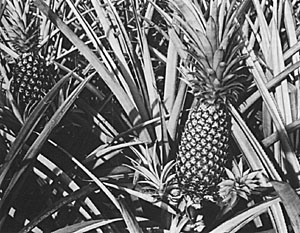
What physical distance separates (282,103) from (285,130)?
0.10 metres

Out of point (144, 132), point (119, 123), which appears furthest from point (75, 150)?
point (144, 132)

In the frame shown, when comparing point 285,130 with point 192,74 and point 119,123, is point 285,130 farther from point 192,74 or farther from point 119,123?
point 119,123

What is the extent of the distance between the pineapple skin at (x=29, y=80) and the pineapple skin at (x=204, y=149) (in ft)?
1.49

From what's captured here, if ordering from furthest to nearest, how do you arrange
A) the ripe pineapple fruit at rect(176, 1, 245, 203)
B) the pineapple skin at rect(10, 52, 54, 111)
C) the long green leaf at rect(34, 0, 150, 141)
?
the pineapple skin at rect(10, 52, 54, 111), the long green leaf at rect(34, 0, 150, 141), the ripe pineapple fruit at rect(176, 1, 245, 203)

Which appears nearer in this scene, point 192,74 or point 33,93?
point 192,74

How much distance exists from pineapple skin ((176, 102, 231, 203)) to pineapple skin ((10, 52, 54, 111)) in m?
0.45

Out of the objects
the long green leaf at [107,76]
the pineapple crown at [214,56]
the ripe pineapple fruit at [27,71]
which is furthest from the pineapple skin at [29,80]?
the pineapple crown at [214,56]

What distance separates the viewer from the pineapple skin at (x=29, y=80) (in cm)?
123

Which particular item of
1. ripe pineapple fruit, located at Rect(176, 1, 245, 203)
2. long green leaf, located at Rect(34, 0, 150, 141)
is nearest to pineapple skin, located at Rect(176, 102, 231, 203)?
ripe pineapple fruit, located at Rect(176, 1, 245, 203)

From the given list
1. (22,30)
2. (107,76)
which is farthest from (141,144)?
(22,30)

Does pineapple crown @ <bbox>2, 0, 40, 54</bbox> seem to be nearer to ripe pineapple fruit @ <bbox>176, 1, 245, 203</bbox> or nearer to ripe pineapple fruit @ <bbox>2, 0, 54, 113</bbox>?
ripe pineapple fruit @ <bbox>2, 0, 54, 113</bbox>

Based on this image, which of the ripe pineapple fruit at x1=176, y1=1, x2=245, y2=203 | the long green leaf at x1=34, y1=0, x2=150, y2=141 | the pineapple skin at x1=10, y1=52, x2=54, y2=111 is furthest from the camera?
the pineapple skin at x1=10, y1=52, x2=54, y2=111

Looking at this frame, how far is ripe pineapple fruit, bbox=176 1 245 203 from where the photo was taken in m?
0.95

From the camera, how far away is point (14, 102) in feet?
4.00
